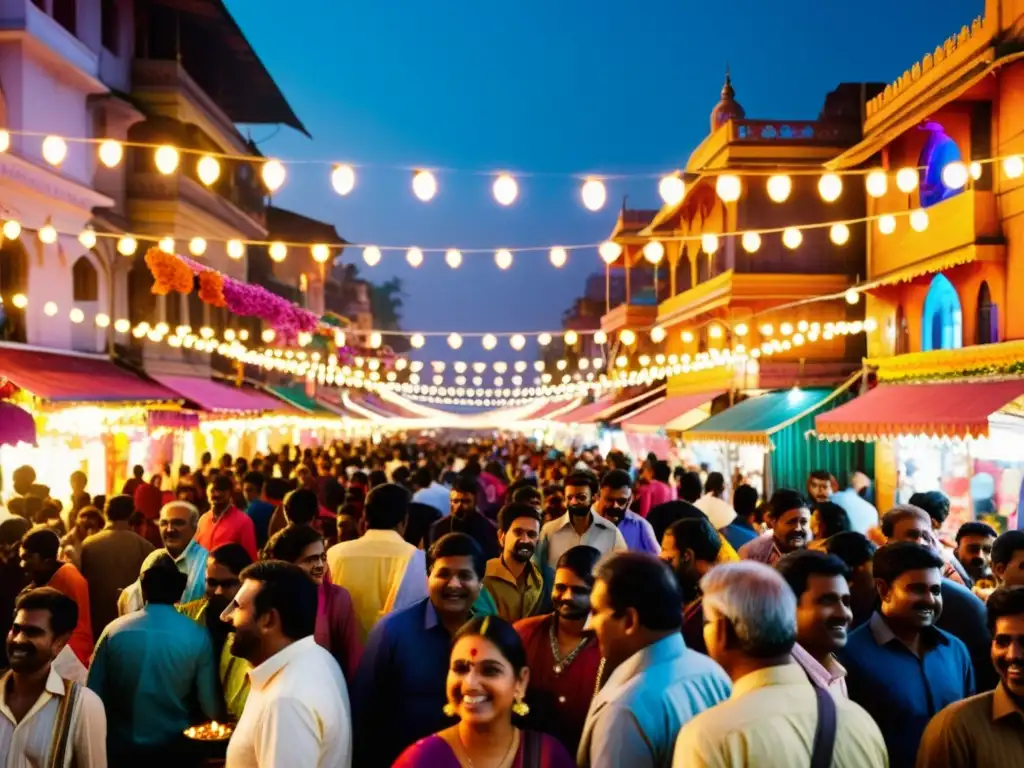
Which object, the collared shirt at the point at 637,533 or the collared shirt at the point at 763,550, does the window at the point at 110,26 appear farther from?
the collared shirt at the point at 763,550

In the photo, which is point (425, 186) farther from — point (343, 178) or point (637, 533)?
point (637, 533)

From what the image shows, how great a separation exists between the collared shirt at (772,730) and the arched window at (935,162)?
49.8 ft

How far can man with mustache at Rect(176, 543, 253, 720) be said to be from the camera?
5016 mm

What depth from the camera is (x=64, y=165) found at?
2075cm

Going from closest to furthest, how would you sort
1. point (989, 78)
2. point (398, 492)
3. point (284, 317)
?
point (398, 492), point (989, 78), point (284, 317)

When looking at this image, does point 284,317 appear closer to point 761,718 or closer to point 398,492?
point 398,492

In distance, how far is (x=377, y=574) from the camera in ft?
21.4

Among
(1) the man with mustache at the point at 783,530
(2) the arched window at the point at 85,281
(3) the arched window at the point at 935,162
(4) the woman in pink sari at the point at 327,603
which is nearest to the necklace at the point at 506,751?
(4) the woman in pink sari at the point at 327,603

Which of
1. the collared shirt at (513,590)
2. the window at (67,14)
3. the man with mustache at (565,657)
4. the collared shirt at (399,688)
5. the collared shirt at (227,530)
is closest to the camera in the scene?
the man with mustache at (565,657)

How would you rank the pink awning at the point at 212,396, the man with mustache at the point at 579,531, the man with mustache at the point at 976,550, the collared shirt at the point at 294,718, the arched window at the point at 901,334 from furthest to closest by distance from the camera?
the pink awning at the point at 212,396 < the arched window at the point at 901,334 < the man with mustache at the point at 579,531 < the man with mustache at the point at 976,550 < the collared shirt at the point at 294,718

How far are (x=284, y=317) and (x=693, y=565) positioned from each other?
63.1 feet

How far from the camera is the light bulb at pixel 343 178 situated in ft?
36.7

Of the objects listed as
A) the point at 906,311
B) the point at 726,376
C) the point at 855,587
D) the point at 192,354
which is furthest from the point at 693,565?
the point at 192,354

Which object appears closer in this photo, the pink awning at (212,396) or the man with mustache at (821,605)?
the man with mustache at (821,605)
